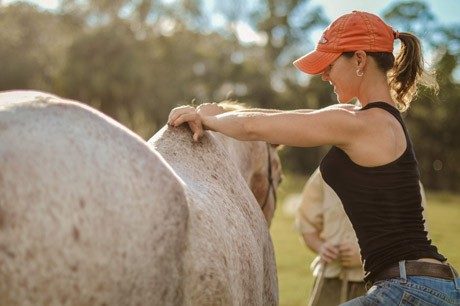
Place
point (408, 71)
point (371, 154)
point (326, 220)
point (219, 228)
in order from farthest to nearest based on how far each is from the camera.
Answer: point (326, 220) < point (408, 71) < point (371, 154) < point (219, 228)


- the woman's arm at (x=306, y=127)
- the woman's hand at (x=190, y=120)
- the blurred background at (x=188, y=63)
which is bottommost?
the woman's arm at (x=306, y=127)

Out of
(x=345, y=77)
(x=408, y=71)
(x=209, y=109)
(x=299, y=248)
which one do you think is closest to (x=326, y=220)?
(x=209, y=109)

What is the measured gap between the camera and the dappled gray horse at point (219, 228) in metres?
2.46

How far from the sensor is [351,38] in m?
3.02

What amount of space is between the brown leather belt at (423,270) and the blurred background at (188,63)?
80.6ft

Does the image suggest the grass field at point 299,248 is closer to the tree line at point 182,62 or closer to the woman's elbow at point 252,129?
the woman's elbow at point 252,129

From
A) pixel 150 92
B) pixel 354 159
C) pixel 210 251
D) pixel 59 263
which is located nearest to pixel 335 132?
pixel 354 159

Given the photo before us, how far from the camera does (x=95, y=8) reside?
49938 mm

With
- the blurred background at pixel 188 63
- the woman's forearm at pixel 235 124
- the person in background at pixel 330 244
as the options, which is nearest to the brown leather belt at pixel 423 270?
the woman's forearm at pixel 235 124

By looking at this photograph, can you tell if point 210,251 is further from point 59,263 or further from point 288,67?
point 288,67

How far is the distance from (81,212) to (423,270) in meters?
1.52

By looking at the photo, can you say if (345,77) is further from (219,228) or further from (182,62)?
(182,62)

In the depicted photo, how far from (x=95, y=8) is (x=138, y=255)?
49986 mm

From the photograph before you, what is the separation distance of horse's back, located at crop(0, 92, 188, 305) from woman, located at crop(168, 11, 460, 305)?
2.62ft
